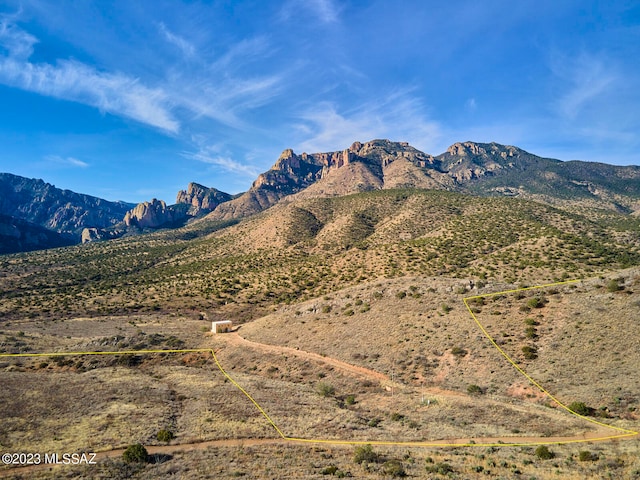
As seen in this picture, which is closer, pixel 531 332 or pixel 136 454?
pixel 136 454

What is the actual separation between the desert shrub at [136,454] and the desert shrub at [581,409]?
2961 cm

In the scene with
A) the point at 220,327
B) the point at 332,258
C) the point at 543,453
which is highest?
the point at 332,258

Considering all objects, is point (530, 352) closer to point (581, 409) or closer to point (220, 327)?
point (581, 409)

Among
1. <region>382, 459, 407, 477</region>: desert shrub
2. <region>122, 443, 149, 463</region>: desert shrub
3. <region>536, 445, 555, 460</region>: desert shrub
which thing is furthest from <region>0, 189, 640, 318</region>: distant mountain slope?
<region>122, 443, 149, 463</region>: desert shrub

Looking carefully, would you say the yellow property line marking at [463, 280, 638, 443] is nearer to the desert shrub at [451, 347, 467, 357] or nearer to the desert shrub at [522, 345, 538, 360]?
the desert shrub at [522, 345, 538, 360]

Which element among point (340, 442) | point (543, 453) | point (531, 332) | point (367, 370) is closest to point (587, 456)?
point (543, 453)

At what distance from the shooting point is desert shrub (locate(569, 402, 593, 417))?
23811 millimetres

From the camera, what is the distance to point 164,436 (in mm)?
22453

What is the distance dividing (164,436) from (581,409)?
98.0 feet

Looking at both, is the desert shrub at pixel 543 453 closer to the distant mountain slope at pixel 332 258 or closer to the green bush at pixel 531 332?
the green bush at pixel 531 332

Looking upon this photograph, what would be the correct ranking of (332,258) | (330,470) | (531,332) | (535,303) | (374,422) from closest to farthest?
(330,470) < (374,422) < (531,332) < (535,303) < (332,258)

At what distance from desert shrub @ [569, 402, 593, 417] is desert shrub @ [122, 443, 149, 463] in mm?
29611

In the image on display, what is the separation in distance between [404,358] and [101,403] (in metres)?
29.9

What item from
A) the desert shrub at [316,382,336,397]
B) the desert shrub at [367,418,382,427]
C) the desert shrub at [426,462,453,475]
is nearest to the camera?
the desert shrub at [426,462,453,475]
